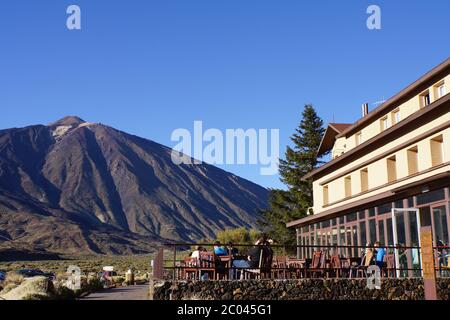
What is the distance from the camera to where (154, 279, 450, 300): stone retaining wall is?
1355 cm

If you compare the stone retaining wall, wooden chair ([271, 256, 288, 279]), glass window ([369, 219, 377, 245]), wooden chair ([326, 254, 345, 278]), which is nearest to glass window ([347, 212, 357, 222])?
glass window ([369, 219, 377, 245])

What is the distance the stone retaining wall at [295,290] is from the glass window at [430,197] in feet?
12.6

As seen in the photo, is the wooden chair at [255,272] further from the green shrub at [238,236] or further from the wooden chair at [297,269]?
the green shrub at [238,236]

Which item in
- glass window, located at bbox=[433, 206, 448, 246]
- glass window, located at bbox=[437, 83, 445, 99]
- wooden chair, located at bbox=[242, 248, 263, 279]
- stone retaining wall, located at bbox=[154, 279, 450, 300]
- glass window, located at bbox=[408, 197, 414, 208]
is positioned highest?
glass window, located at bbox=[437, 83, 445, 99]

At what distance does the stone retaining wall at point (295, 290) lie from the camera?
44.4ft

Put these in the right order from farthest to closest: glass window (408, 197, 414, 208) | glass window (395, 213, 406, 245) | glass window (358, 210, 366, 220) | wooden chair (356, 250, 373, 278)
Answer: glass window (358, 210, 366, 220), glass window (395, 213, 406, 245), glass window (408, 197, 414, 208), wooden chair (356, 250, 373, 278)

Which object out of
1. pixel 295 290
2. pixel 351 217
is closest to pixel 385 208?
pixel 351 217

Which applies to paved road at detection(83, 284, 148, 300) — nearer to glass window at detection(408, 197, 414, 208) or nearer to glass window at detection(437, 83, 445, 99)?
glass window at detection(408, 197, 414, 208)

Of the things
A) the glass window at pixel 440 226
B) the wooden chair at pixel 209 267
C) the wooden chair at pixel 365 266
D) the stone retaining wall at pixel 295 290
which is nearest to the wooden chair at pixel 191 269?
the wooden chair at pixel 209 267

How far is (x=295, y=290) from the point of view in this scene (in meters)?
14.2

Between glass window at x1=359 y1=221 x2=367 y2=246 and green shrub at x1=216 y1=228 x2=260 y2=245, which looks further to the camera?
green shrub at x1=216 y1=228 x2=260 y2=245
